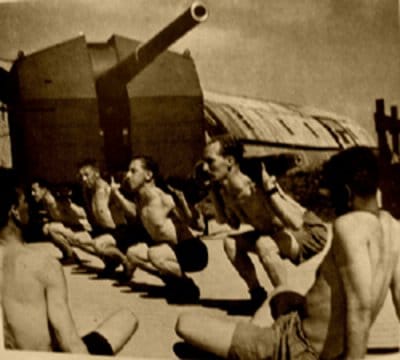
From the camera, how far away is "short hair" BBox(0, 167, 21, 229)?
311 cm

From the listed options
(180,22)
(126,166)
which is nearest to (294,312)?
(126,166)

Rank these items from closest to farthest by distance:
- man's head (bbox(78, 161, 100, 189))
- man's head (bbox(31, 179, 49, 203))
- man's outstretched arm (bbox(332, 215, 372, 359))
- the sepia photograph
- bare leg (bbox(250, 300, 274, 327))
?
man's outstretched arm (bbox(332, 215, 372, 359)) → the sepia photograph → bare leg (bbox(250, 300, 274, 327)) → man's head (bbox(78, 161, 100, 189)) → man's head (bbox(31, 179, 49, 203))

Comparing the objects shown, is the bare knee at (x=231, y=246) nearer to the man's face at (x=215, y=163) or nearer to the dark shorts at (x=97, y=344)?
the man's face at (x=215, y=163)

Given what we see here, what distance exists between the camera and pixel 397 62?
257 centimetres

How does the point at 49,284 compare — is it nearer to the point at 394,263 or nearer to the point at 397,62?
the point at 394,263

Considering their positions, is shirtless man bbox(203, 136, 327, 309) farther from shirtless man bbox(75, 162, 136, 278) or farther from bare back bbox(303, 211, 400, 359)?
shirtless man bbox(75, 162, 136, 278)

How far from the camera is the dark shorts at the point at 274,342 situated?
255cm

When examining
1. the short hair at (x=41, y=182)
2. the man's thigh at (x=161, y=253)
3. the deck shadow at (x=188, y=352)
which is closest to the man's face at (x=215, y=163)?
the man's thigh at (x=161, y=253)

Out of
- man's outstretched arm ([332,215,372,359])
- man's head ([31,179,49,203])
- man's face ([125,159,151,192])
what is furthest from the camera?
man's head ([31,179,49,203])

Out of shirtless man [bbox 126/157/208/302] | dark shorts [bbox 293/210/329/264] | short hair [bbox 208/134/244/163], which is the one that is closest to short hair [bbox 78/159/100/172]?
shirtless man [bbox 126/157/208/302]

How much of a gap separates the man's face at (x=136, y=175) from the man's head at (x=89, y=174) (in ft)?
0.48

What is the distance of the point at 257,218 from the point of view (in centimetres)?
270

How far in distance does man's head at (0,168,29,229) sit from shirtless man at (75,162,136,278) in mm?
266

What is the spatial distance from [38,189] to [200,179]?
27.9 inches
